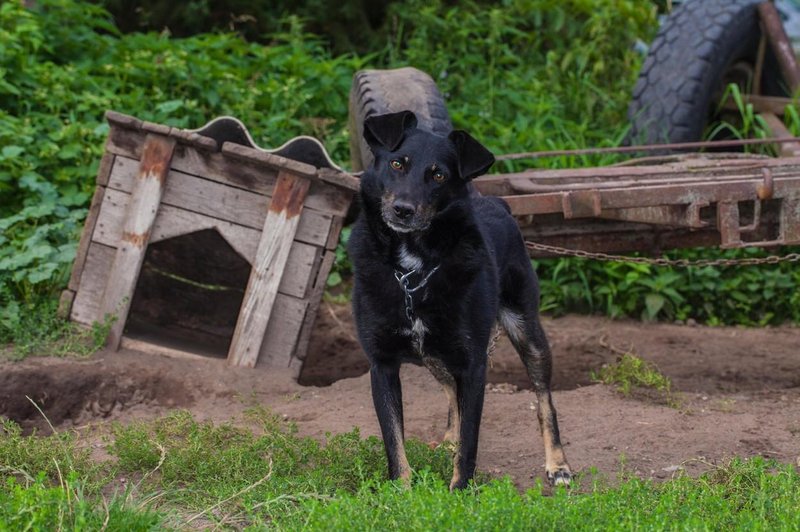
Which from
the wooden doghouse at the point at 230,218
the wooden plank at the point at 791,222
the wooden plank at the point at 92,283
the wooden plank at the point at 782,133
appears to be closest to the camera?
the wooden plank at the point at 791,222

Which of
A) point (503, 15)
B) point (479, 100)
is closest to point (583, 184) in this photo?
point (479, 100)

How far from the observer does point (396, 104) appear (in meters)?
6.17

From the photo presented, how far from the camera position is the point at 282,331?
6258 millimetres

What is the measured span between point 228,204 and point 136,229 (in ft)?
1.76

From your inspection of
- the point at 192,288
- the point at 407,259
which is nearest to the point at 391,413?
the point at 407,259

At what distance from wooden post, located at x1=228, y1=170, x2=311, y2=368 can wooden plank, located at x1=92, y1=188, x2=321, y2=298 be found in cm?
6

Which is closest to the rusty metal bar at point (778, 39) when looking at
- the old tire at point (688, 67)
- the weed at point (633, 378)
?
the old tire at point (688, 67)

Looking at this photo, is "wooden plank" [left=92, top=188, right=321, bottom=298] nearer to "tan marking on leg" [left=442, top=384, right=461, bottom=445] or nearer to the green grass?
the green grass

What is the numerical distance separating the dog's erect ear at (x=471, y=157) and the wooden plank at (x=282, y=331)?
215 centimetres

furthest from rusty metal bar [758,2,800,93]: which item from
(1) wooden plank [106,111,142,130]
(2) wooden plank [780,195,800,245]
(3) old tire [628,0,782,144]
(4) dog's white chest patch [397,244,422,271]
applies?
(4) dog's white chest patch [397,244,422,271]

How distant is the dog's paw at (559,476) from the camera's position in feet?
15.5

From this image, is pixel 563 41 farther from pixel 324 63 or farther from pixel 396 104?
pixel 396 104

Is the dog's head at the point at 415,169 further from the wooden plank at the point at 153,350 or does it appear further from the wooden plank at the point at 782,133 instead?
the wooden plank at the point at 782,133

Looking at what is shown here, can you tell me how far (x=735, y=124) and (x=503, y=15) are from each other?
96.4 inches
